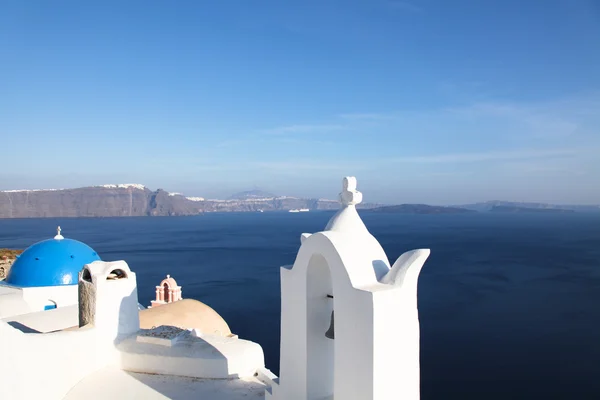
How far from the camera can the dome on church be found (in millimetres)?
13109

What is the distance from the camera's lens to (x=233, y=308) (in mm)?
34094

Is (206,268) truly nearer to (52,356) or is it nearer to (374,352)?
(52,356)

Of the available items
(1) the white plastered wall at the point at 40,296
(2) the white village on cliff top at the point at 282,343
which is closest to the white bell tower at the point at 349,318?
(2) the white village on cliff top at the point at 282,343

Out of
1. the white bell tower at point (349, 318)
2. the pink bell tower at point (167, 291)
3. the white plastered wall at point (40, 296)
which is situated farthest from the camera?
the pink bell tower at point (167, 291)

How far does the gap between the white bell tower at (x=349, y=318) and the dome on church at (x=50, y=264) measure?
9950 mm

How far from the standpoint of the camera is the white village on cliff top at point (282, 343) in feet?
14.4

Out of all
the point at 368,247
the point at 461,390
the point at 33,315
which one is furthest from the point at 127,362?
the point at 461,390

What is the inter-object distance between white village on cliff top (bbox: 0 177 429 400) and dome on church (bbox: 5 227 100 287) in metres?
1.72

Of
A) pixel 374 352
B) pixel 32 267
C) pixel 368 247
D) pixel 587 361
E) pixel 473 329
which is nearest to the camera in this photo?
pixel 374 352

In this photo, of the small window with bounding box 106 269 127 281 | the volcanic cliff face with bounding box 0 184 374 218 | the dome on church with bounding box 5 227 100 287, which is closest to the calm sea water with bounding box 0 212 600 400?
the small window with bounding box 106 269 127 281

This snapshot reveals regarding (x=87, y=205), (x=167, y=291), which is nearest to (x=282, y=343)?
(x=167, y=291)

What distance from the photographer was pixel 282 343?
547 centimetres

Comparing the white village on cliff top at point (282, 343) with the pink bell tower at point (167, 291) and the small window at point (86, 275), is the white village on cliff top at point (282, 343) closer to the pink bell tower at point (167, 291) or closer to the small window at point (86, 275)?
the small window at point (86, 275)

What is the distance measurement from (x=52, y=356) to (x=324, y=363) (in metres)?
4.34
